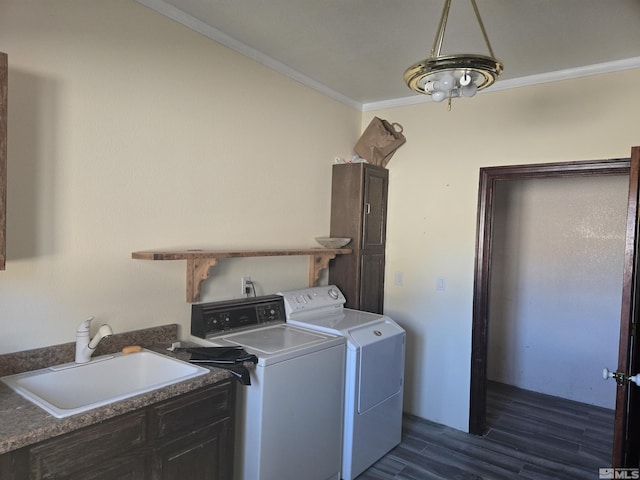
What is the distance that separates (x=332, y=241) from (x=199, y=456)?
1.75m

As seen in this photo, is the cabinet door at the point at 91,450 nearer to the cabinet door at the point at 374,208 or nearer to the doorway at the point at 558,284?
the cabinet door at the point at 374,208

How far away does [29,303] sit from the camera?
5.62 ft

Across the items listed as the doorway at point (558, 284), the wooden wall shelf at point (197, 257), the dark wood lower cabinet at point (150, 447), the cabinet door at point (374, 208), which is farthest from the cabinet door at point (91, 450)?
the doorway at point (558, 284)

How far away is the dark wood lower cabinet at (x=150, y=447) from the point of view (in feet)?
4.16

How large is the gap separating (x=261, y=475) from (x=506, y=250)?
10.7ft

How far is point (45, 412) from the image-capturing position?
53.5 inches

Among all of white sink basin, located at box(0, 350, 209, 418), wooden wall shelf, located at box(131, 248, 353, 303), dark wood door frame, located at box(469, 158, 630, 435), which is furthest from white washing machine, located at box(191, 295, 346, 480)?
dark wood door frame, located at box(469, 158, 630, 435)

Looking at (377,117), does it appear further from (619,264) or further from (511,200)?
(619,264)

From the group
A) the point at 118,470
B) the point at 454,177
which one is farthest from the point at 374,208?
the point at 118,470

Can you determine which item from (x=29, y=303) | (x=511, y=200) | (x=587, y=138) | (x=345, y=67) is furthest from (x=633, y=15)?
(x=29, y=303)

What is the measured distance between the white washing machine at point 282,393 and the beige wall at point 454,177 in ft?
3.76

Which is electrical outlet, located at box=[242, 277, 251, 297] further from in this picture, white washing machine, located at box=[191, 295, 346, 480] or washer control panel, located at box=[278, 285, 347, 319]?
washer control panel, located at box=[278, 285, 347, 319]

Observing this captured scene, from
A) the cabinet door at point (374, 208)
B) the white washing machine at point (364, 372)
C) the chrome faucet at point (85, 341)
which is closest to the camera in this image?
the chrome faucet at point (85, 341)

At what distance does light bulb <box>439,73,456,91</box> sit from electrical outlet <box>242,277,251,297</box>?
5.34 feet
